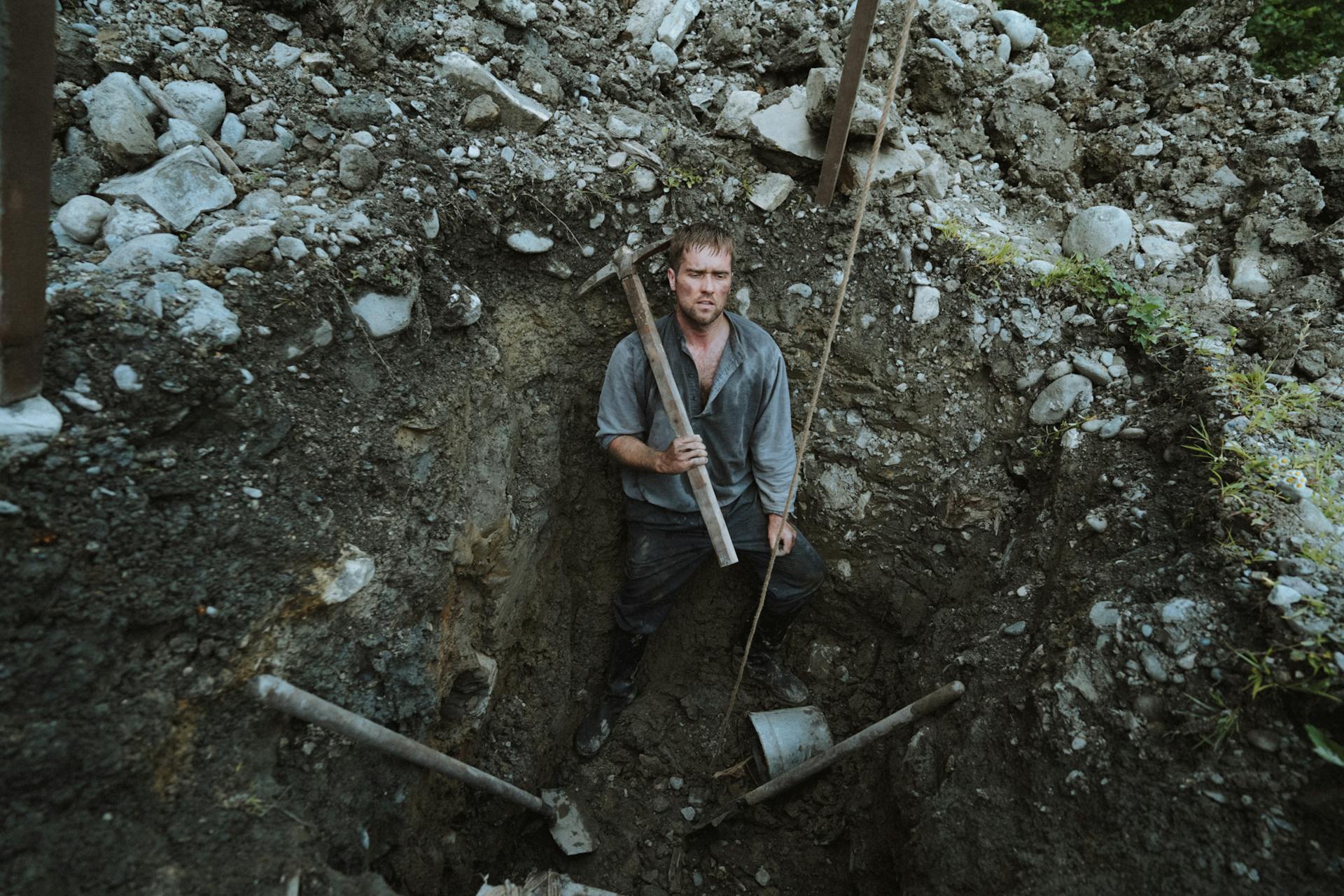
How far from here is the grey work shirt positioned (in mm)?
3189

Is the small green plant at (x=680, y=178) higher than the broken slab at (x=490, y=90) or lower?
lower

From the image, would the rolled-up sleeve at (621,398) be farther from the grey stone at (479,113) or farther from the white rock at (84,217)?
the white rock at (84,217)

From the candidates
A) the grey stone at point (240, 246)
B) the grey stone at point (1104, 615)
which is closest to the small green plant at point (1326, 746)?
the grey stone at point (1104, 615)

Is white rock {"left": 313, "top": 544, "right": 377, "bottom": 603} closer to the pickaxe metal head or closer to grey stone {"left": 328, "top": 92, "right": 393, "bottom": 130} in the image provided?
the pickaxe metal head

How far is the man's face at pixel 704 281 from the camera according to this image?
2998 mm

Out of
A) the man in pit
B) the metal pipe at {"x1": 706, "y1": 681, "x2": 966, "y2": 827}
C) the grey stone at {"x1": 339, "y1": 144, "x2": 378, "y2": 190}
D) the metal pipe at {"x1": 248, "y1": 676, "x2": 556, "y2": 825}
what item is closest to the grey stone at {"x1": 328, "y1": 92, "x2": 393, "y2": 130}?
the grey stone at {"x1": 339, "y1": 144, "x2": 378, "y2": 190}

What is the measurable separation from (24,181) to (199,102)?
1.24 m

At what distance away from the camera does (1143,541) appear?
2.69 meters

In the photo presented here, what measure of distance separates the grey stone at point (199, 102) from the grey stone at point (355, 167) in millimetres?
454

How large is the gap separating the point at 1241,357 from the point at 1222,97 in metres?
1.66

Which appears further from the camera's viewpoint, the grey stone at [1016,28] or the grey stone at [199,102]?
the grey stone at [1016,28]

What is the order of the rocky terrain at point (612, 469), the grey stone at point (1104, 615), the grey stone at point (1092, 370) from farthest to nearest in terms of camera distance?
the grey stone at point (1092, 370)
the grey stone at point (1104, 615)
the rocky terrain at point (612, 469)

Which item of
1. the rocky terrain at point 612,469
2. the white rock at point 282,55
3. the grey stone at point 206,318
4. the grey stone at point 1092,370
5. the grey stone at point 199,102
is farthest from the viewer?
the grey stone at point 1092,370

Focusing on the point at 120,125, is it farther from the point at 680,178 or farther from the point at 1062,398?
the point at 1062,398
